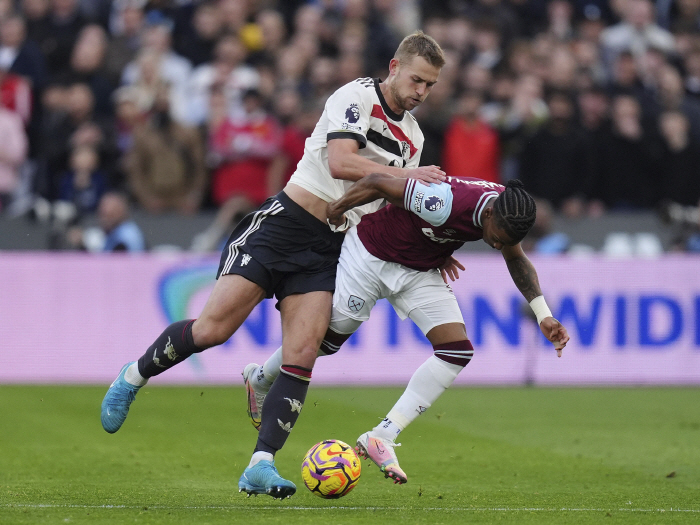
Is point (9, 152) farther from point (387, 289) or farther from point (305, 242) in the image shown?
point (387, 289)

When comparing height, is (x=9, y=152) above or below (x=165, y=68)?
below

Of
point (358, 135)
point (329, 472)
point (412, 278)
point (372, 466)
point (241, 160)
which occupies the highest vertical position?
point (358, 135)

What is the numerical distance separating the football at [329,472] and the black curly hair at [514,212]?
4.84 feet

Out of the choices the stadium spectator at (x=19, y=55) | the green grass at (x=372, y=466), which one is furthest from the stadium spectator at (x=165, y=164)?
the green grass at (x=372, y=466)

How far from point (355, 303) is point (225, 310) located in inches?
28.8

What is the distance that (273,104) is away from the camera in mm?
14117

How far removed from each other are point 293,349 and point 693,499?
2.35m

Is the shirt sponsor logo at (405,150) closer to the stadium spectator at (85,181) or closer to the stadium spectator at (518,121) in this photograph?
the stadium spectator at (518,121)

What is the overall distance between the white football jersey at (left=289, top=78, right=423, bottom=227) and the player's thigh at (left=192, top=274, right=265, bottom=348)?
70cm

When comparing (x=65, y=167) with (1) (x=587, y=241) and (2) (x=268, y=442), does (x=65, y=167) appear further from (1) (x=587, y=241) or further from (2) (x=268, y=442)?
(2) (x=268, y=442)

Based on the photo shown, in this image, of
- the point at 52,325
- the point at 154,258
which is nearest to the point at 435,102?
the point at 154,258

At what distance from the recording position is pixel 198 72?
1500 centimetres

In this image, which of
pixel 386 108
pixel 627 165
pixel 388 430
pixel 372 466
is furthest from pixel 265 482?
pixel 627 165

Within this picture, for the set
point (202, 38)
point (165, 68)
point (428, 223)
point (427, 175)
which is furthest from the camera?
point (202, 38)
